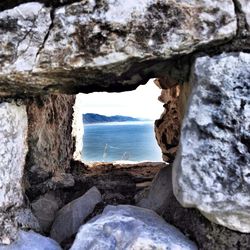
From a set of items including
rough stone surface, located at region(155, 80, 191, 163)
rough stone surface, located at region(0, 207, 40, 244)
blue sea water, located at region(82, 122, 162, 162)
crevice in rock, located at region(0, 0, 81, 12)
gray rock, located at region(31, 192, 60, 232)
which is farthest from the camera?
blue sea water, located at region(82, 122, 162, 162)

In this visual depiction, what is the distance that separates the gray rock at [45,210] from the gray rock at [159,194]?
14.7 inches

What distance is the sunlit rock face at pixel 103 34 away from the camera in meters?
1.20

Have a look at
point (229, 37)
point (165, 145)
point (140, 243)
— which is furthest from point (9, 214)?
point (165, 145)

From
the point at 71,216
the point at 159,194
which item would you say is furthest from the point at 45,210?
the point at 159,194

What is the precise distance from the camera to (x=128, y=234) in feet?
4.09

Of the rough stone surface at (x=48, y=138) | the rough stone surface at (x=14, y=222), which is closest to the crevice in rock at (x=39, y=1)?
the rough stone surface at (x=48, y=138)

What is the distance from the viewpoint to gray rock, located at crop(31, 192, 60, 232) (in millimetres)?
1598

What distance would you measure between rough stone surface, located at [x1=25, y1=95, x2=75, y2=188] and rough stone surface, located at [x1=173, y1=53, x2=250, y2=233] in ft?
2.62

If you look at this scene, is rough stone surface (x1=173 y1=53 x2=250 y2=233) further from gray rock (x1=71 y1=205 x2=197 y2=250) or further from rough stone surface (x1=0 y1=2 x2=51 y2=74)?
rough stone surface (x1=0 y1=2 x2=51 y2=74)

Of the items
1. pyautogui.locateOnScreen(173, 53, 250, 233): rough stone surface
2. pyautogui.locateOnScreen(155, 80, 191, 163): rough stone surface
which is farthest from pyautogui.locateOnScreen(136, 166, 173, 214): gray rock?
pyautogui.locateOnScreen(155, 80, 191, 163): rough stone surface

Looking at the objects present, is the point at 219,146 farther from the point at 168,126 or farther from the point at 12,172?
the point at 168,126

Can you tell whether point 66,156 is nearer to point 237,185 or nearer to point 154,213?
point 154,213

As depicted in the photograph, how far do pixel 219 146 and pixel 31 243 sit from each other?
746 mm

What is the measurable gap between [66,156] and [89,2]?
1.42 meters
